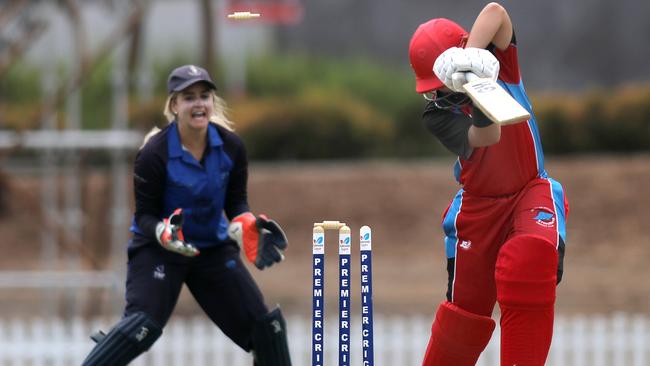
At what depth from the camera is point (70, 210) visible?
17.2m

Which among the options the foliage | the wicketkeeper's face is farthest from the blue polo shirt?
the foliage

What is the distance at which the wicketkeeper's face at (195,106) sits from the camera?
5922mm

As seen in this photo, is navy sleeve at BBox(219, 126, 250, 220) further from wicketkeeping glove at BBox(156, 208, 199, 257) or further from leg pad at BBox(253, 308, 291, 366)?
leg pad at BBox(253, 308, 291, 366)

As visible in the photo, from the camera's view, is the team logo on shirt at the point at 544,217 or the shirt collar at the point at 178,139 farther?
the shirt collar at the point at 178,139

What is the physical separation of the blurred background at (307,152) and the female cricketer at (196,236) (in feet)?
15.0

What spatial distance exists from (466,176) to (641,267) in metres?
12.6

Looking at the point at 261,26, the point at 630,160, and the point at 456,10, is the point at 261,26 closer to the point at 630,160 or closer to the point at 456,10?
the point at 456,10

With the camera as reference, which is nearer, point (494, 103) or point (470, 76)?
point (494, 103)

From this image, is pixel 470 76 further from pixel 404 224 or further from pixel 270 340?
pixel 404 224

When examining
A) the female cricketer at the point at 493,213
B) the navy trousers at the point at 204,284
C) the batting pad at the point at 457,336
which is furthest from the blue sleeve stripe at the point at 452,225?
the navy trousers at the point at 204,284

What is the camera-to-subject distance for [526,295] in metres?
5.10

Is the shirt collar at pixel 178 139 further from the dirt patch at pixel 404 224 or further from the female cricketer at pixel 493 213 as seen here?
the dirt patch at pixel 404 224

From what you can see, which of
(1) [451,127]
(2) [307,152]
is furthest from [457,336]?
(2) [307,152]

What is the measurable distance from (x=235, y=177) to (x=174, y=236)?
57 centimetres
